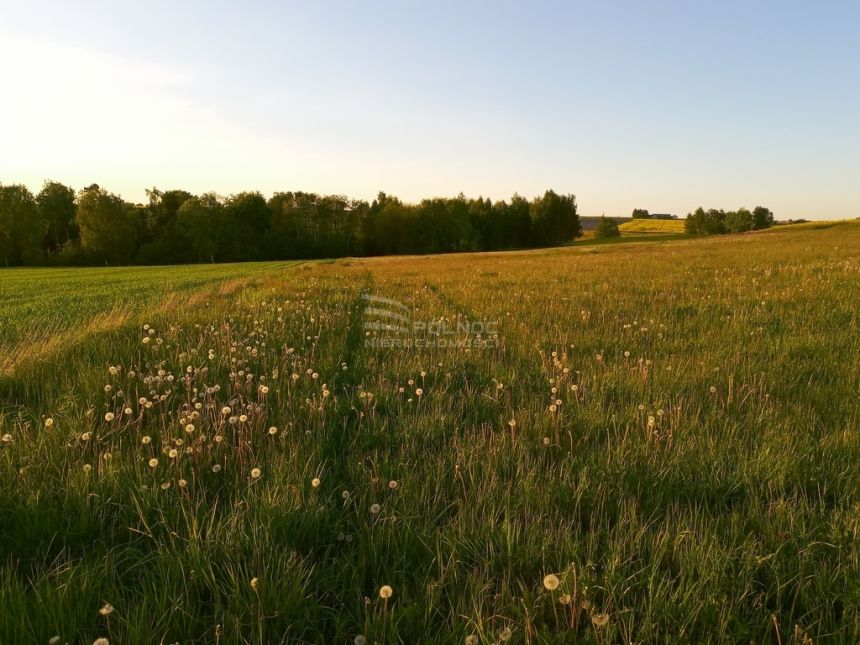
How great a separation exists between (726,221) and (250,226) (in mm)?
136230

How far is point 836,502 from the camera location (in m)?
2.33

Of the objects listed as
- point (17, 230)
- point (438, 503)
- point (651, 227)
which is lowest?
point (438, 503)

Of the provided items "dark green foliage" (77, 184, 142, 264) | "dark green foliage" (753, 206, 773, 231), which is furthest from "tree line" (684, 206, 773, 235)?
"dark green foliage" (77, 184, 142, 264)

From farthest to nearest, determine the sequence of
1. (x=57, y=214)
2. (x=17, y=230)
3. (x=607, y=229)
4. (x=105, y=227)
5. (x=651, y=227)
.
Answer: (x=651, y=227), (x=607, y=229), (x=57, y=214), (x=105, y=227), (x=17, y=230)

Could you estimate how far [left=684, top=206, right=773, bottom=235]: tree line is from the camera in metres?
130

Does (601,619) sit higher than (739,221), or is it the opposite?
(739,221)

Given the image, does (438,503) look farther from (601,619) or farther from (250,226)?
(250,226)

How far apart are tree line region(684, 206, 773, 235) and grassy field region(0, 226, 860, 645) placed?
151940 mm

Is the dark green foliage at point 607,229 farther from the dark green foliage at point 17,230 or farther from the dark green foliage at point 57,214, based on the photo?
the dark green foliage at point 17,230

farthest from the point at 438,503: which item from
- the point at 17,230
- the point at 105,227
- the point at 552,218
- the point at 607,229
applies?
the point at 607,229

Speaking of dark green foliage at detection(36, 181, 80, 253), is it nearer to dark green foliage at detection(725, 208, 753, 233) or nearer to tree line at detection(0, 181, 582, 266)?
tree line at detection(0, 181, 582, 266)

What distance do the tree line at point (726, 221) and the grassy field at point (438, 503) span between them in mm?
151940

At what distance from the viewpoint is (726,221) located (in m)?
133

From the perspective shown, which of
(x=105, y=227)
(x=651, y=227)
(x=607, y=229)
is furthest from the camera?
(x=651, y=227)
